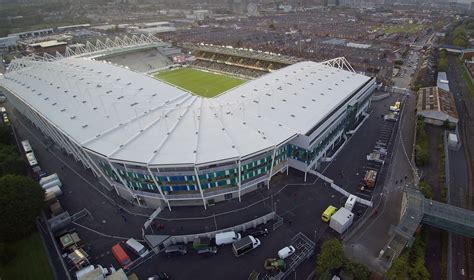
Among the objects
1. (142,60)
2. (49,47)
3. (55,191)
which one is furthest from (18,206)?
(49,47)

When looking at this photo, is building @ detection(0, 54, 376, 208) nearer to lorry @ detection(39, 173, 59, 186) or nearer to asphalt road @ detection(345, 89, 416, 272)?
lorry @ detection(39, 173, 59, 186)

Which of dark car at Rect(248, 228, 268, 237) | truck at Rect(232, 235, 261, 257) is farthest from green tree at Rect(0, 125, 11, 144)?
dark car at Rect(248, 228, 268, 237)

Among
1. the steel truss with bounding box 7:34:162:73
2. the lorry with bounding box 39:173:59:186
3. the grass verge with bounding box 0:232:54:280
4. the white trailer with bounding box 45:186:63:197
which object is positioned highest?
the steel truss with bounding box 7:34:162:73

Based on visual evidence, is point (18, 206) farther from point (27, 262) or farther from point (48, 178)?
point (48, 178)

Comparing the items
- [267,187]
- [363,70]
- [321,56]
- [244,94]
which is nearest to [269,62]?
[321,56]

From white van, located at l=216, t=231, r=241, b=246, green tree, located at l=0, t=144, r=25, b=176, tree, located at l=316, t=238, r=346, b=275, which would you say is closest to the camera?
tree, located at l=316, t=238, r=346, b=275

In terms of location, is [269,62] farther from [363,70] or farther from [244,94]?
[244,94]

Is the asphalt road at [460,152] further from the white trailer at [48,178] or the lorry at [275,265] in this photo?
the white trailer at [48,178]
